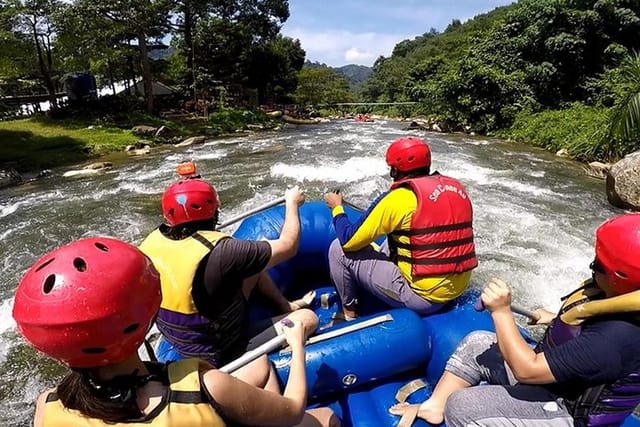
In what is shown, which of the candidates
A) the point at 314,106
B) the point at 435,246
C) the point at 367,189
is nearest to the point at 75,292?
the point at 435,246

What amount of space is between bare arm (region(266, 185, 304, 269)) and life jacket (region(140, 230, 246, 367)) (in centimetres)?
25

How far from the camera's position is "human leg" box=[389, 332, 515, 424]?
201 centimetres

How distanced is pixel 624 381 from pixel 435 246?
3.55 ft

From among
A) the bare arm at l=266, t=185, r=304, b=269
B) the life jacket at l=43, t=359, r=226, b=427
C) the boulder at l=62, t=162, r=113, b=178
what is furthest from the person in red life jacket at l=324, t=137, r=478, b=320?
the boulder at l=62, t=162, r=113, b=178

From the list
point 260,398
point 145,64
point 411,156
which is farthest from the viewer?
point 145,64

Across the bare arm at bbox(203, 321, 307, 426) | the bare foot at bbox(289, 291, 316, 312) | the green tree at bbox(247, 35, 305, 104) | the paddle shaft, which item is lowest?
the bare foot at bbox(289, 291, 316, 312)

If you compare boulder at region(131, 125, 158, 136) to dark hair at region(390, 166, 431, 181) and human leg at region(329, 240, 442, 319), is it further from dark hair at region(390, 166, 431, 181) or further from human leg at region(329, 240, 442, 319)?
dark hair at region(390, 166, 431, 181)

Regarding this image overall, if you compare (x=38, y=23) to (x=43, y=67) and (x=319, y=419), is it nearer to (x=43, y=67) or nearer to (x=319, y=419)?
(x=43, y=67)

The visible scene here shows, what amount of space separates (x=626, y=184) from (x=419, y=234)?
6.72 meters

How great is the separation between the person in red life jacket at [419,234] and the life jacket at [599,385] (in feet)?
2.50

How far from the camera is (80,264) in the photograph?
110 cm

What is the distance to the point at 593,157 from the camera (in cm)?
1118

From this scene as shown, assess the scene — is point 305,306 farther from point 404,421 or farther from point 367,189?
point 367,189

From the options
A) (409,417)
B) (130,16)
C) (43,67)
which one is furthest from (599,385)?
(43,67)
